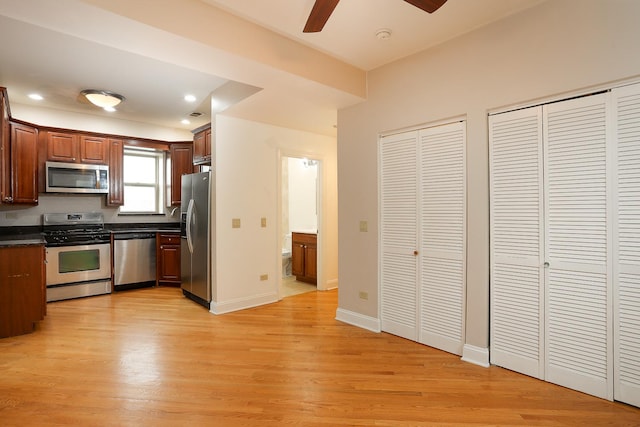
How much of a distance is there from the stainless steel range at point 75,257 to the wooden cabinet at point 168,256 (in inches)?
28.5

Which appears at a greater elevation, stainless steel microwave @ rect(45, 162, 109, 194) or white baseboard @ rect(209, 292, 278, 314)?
stainless steel microwave @ rect(45, 162, 109, 194)

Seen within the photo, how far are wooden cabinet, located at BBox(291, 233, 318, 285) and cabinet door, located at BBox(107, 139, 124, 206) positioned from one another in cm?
303

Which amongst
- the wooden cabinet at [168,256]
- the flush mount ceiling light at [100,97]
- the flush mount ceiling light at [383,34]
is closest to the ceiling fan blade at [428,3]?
the flush mount ceiling light at [383,34]

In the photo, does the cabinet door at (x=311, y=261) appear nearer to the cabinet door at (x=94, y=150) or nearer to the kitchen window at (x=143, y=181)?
the kitchen window at (x=143, y=181)

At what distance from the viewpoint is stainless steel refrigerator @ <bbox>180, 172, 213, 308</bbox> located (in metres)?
4.08

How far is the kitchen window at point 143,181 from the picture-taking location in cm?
571

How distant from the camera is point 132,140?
17.9 ft

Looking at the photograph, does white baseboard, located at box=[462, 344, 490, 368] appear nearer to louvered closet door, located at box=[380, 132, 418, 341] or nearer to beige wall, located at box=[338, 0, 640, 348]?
beige wall, located at box=[338, 0, 640, 348]

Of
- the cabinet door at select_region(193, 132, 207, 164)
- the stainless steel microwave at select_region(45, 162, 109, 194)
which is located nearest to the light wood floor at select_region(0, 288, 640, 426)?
the stainless steel microwave at select_region(45, 162, 109, 194)

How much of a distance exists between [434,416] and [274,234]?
3086mm

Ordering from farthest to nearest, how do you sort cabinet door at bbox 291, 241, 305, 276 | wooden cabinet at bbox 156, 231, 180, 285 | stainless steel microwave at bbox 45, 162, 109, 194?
1. cabinet door at bbox 291, 241, 305, 276
2. wooden cabinet at bbox 156, 231, 180, 285
3. stainless steel microwave at bbox 45, 162, 109, 194

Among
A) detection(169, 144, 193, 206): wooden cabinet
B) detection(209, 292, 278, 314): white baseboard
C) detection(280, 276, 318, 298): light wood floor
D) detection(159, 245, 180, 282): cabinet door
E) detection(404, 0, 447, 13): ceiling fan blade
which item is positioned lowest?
detection(280, 276, 318, 298): light wood floor

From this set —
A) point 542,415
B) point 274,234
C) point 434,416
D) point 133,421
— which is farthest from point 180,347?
point 542,415

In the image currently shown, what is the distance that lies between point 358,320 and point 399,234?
1.09m
